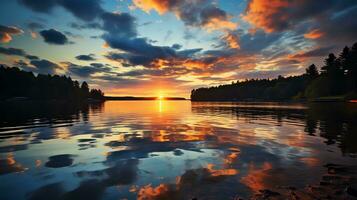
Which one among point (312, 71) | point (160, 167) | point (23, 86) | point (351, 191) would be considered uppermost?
point (312, 71)

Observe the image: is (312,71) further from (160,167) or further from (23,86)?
(23,86)

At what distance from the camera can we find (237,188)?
28.0ft

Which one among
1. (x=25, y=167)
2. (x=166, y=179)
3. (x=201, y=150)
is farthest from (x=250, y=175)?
(x=25, y=167)

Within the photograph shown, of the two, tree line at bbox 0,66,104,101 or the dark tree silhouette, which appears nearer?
tree line at bbox 0,66,104,101

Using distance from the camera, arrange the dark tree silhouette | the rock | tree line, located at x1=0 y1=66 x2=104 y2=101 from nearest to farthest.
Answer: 1. the rock
2. tree line, located at x1=0 y1=66 x2=104 y2=101
3. the dark tree silhouette

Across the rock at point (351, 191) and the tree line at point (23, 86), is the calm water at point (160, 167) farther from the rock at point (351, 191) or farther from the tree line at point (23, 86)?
the tree line at point (23, 86)

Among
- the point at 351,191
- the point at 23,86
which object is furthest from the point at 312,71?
the point at 23,86

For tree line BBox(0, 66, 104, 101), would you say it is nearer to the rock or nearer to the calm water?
the calm water

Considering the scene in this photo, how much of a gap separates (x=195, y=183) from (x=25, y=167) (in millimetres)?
9088

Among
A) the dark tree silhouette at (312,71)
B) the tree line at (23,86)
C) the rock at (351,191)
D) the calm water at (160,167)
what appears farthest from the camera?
the dark tree silhouette at (312,71)

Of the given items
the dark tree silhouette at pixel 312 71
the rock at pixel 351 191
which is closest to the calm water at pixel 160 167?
the rock at pixel 351 191

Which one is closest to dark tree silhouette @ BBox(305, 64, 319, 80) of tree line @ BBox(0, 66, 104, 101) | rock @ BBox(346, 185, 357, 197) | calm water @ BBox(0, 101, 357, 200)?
Result: calm water @ BBox(0, 101, 357, 200)

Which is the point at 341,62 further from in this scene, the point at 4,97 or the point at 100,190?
the point at 4,97

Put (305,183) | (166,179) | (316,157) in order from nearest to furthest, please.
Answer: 1. (305,183)
2. (166,179)
3. (316,157)
